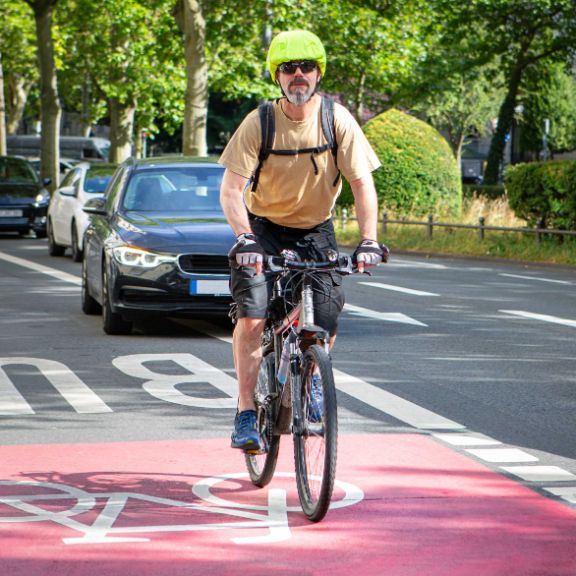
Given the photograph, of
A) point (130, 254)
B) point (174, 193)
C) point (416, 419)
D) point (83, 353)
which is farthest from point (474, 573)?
point (174, 193)

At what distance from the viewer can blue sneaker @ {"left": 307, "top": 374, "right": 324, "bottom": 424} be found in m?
5.63

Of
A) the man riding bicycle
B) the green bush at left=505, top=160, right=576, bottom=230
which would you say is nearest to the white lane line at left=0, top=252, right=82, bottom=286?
the green bush at left=505, top=160, right=576, bottom=230

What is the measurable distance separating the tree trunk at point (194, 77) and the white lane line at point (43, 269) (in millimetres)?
10217

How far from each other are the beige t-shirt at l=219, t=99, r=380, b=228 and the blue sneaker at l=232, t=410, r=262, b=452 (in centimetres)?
86

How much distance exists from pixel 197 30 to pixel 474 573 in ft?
99.0

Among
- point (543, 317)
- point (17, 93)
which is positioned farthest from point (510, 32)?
point (543, 317)

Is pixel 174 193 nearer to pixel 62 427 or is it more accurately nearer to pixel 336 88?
pixel 62 427

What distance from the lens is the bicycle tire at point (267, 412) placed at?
617 centimetres

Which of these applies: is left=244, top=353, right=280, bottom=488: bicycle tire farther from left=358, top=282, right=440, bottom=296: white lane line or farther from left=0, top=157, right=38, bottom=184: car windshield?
left=0, top=157, right=38, bottom=184: car windshield

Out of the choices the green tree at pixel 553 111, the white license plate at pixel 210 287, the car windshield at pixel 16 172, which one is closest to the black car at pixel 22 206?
the car windshield at pixel 16 172

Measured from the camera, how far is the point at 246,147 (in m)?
5.92

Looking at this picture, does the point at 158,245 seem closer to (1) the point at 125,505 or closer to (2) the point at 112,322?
(2) the point at 112,322

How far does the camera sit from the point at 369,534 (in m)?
5.47

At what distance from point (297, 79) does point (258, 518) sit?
1.75 metres
